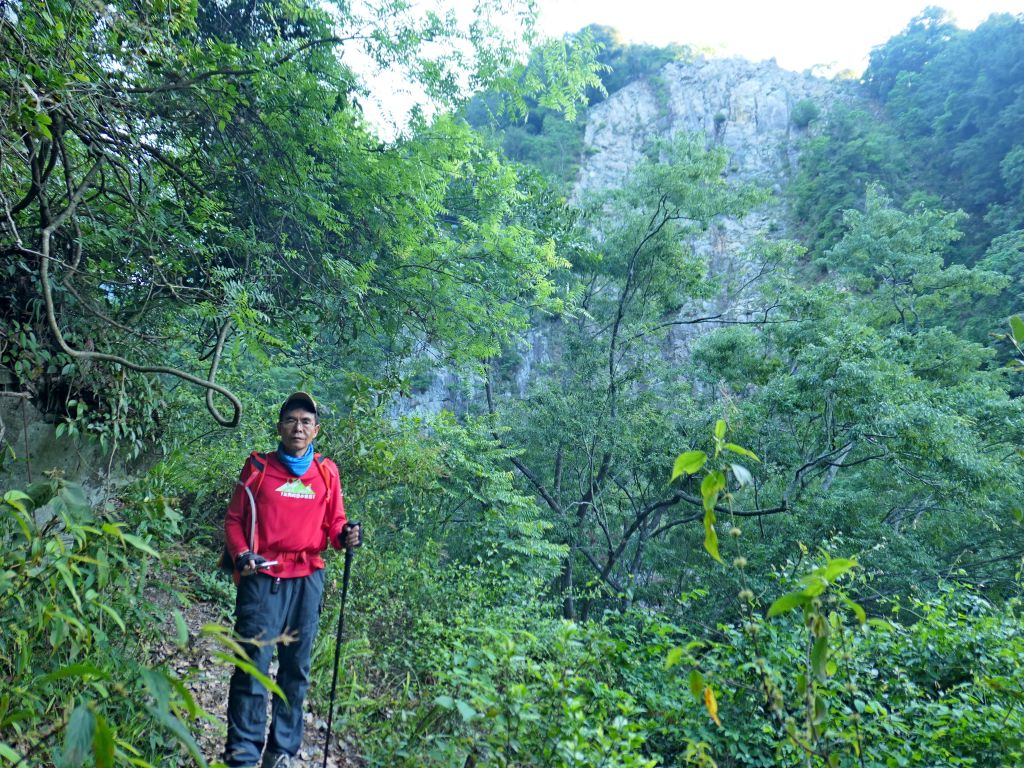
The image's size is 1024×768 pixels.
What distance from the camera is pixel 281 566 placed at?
2.62 m

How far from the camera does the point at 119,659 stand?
2420mm

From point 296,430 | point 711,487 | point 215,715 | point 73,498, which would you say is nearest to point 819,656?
point 711,487

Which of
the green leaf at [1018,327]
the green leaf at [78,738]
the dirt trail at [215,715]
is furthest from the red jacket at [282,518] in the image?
the green leaf at [1018,327]

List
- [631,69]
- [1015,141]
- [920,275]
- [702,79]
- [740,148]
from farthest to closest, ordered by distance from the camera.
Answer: [631,69], [702,79], [740,148], [1015,141], [920,275]

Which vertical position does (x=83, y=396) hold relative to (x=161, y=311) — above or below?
below

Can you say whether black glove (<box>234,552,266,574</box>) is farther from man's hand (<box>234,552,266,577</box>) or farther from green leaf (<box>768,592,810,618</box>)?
green leaf (<box>768,592,810,618</box>)

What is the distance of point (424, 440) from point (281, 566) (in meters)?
3.14

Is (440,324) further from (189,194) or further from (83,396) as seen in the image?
(83,396)

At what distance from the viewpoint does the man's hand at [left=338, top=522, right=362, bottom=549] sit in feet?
9.18

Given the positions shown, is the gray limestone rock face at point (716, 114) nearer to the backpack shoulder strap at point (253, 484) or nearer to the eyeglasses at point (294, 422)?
the eyeglasses at point (294, 422)

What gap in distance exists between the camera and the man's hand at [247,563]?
2455mm

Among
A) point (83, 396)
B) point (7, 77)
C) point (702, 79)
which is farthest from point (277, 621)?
Answer: point (702, 79)

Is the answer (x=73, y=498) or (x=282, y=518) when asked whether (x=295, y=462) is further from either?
(x=73, y=498)

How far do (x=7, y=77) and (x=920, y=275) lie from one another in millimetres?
18344
